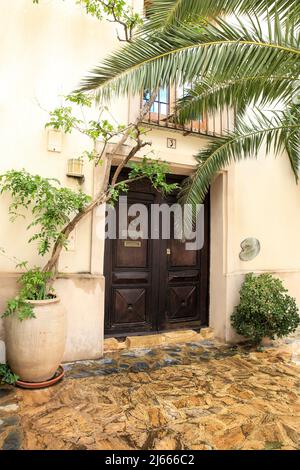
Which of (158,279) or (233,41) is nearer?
(233,41)

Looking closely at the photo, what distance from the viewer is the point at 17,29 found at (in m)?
4.15

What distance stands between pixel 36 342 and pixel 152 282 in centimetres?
249

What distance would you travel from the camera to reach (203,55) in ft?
10.2

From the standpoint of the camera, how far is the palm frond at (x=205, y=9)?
276 cm

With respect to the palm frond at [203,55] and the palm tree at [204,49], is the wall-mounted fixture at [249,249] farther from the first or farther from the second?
the palm frond at [203,55]

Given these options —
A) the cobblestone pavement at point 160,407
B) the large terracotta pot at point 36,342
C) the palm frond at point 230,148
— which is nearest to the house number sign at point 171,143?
the palm frond at point 230,148

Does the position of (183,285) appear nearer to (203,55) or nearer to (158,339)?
(158,339)

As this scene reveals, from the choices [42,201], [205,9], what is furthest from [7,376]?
[205,9]

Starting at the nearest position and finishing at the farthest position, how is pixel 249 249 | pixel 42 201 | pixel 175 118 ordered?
pixel 42 201
pixel 175 118
pixel 249 249

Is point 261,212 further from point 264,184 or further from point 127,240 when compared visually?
point 127,240

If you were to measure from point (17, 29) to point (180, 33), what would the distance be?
247 centimetres

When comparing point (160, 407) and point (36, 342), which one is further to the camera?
point (36, 342)

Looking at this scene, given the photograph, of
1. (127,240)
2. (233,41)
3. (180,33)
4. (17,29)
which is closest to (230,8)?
(233,41)

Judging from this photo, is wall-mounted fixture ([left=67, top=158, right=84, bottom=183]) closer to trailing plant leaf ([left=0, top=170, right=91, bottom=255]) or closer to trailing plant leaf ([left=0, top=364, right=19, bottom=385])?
trailing plant leaf ([left=0, top=170, right=91, bottom=255])
